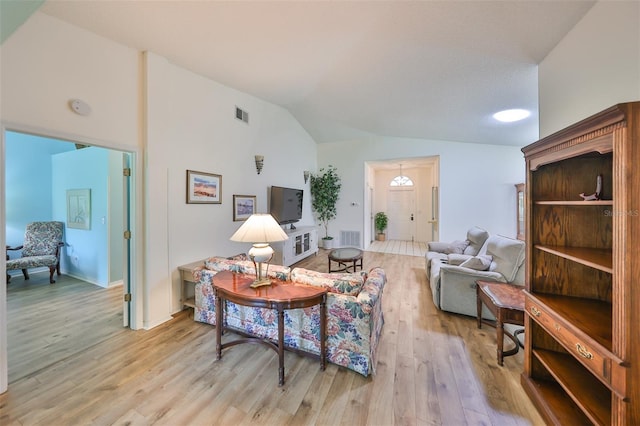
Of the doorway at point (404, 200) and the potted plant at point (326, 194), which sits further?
the doorway at point (404, 200)

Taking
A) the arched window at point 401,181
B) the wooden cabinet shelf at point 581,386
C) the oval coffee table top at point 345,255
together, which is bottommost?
the wooden cabinet shelf at point 581,386

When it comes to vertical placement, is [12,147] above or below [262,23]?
below

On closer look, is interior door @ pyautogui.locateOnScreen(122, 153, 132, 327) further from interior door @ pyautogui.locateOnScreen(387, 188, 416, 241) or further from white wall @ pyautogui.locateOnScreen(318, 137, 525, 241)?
interior door @ pyautogui.locateOnScreen(387, 188, 416, 241)

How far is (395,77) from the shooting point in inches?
119

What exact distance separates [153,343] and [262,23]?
331 cm

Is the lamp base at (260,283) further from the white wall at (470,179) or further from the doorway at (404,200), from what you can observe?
the doorway at (404,200)

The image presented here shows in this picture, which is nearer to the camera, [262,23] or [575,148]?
[575,148]

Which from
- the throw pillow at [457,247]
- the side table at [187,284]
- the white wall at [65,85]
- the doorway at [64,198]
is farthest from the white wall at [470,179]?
the doorway at [64,198]

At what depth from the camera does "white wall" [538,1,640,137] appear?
143 centimetres

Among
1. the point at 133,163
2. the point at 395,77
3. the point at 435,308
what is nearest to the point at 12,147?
the point at 133,163

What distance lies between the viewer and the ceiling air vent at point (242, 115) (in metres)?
3.82

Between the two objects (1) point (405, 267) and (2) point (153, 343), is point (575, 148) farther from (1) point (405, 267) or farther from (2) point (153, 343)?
(1) point (405, 267)

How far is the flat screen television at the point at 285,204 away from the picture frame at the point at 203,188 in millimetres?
1376

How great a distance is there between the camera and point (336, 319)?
195 cm
